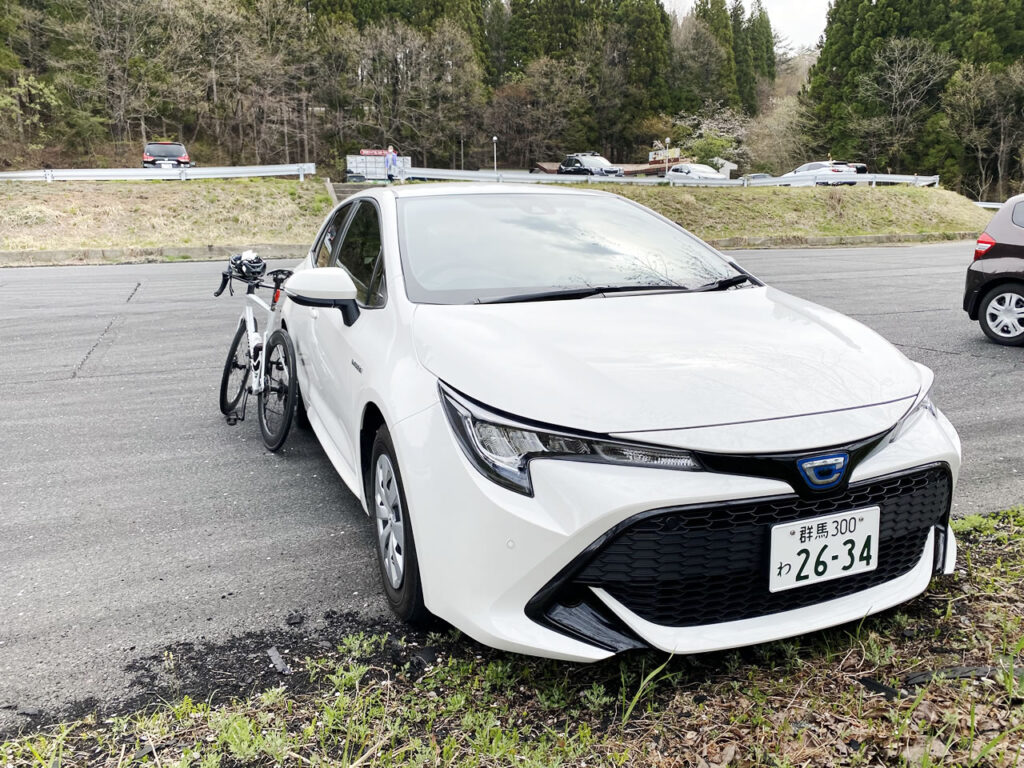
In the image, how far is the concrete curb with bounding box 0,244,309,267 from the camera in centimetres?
1619

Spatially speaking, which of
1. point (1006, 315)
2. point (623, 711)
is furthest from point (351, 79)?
point (623, 711)

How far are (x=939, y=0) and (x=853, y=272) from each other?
47.5 m

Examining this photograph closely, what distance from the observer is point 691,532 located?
6.46ft

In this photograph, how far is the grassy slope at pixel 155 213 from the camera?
18.5m

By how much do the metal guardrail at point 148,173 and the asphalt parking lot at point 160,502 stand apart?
1690cm

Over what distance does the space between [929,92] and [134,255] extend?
49.0 metres

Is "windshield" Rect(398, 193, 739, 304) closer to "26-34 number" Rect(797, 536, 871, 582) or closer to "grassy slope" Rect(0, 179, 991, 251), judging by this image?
"26-34 number" Rect(797, 536, 871, 582)

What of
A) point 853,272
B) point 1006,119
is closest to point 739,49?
point 1006,119

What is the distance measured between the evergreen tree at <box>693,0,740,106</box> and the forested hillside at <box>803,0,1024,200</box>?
1013 cm

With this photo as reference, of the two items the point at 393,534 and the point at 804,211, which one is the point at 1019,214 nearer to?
the point at 393,534

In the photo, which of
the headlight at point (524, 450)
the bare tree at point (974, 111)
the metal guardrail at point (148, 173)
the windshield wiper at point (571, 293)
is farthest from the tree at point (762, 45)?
the headlight at point (524, 450)

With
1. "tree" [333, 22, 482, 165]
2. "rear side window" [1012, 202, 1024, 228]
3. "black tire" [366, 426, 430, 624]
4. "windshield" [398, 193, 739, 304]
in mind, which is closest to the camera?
"black tire" [366, 426, 430, 624]

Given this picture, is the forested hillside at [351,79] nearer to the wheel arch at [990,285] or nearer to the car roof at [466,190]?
the wheel arch at [990,285]

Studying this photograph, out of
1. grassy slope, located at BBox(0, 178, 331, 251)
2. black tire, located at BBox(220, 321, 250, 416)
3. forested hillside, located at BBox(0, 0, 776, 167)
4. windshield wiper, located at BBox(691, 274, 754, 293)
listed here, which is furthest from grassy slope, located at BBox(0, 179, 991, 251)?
forested hillside, located at BBox(0, 0, 776, 167)
